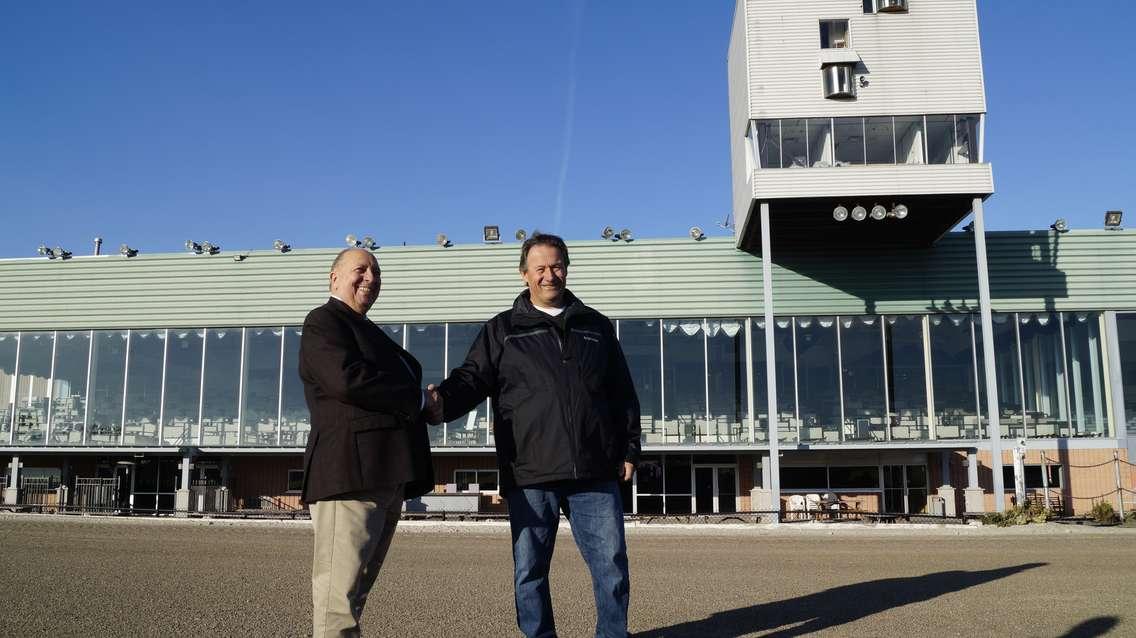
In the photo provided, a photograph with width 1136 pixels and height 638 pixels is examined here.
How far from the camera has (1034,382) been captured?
25.3 metres

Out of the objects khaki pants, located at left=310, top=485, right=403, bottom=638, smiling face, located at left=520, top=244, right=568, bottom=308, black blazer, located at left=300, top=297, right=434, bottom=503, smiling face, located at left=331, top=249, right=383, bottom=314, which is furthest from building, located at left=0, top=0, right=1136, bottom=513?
khaki pants, located at left=310, top=485, right=403, bottom=638

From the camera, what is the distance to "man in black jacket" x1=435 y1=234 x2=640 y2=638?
4391mm

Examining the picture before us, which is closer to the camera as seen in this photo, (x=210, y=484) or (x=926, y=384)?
(x=926, y=384)

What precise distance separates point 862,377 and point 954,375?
2.38 metres

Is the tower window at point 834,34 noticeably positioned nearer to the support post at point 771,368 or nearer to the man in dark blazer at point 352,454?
the support post at point 771,368

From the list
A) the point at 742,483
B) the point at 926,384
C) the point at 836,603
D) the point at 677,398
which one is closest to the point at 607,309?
the point at 677,398

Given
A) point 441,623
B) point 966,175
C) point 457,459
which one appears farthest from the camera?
point 457,459

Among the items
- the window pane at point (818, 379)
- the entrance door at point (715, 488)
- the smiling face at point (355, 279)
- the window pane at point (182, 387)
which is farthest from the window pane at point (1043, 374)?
the smiling face at point (355, 279)

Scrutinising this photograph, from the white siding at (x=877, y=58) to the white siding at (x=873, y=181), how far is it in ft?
4.51

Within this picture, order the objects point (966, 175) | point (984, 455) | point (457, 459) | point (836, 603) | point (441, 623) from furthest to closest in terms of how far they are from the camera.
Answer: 1. point (457, 459)
2. point (984, 455)
3. point (966, 175)
4. point (836, 603)
5. point (441, 623)

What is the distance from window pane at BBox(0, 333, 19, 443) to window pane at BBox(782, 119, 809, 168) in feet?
74.8

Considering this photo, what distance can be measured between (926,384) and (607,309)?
863 cm

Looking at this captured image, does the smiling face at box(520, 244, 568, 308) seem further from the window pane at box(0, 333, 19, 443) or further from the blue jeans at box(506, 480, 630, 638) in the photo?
the window pane at box(0, 333, 19, 443)

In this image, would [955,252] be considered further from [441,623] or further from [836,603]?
[441,623]
